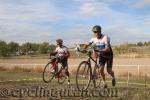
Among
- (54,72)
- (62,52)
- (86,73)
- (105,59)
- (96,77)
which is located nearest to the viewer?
(86,73)

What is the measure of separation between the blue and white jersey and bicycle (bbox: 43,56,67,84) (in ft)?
11.1

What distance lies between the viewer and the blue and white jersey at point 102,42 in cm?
1284

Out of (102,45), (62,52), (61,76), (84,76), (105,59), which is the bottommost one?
(61,76)

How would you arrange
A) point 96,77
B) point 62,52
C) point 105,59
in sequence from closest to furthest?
1. point 96,77
2. point 105,59
3. point 62,52

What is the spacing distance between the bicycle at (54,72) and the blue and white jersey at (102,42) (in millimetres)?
3378

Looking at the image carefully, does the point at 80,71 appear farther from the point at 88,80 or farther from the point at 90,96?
the point at 90,96

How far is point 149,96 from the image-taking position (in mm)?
11086

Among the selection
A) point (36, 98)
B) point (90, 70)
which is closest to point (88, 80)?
point (90, 70)

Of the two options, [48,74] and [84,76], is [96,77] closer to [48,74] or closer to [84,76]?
[84,76]

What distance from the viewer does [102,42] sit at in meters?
12.9

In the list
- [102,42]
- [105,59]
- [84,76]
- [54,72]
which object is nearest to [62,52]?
[54,72]

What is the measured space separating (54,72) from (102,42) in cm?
373

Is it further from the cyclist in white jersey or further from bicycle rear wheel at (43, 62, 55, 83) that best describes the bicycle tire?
the cyclist in white jersey

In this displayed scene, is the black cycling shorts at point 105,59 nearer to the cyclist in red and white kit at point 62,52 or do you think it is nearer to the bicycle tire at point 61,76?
the cyclist in red and white kit at point 62,52
